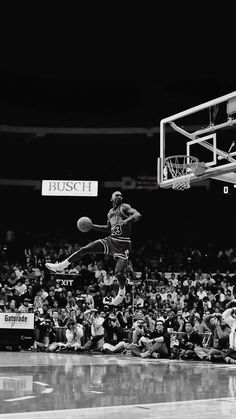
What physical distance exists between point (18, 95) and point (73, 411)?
17.8 metres

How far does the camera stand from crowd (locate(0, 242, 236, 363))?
14984 millimetres

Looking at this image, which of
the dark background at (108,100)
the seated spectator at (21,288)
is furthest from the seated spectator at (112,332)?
the dark background at (108,100)

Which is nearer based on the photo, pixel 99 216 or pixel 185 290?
pixel 185 290

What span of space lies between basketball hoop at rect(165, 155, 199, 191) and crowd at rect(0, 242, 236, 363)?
5.69 metres

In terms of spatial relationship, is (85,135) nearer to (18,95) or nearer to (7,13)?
(18,95)

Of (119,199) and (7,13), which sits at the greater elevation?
(7,13)

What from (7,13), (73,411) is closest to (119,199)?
(73,411)

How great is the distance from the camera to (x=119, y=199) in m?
8.97

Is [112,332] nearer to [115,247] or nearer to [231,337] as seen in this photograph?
[231,337]

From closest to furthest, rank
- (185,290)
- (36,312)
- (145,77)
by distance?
1. (36,312)
2. (185,290)
3. (145,77)

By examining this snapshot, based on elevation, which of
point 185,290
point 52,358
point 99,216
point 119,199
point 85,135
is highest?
point 85,135

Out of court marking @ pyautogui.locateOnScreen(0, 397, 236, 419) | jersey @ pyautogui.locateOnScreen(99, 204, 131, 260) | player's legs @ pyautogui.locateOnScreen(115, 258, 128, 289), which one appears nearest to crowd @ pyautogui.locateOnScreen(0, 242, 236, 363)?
player's legs @ pyautogui.locateOnScreen(115, 258, 128, 289)

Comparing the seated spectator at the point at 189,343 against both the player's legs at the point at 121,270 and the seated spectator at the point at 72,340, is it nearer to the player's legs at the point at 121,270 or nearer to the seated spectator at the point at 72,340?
the seated spectator at the point at 72,340

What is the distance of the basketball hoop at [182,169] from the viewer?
9328 mm
